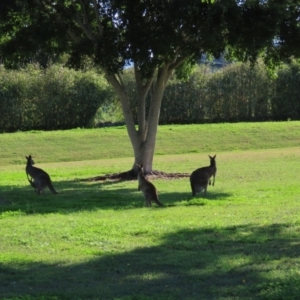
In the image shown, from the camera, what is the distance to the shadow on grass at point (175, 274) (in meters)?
7.36

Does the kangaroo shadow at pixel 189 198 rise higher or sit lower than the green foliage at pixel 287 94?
lower

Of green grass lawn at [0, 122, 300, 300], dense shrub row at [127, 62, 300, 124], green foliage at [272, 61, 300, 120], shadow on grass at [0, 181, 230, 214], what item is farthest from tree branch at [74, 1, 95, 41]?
green foliage at [272, 61, 300, 120]

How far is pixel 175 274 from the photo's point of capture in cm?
834

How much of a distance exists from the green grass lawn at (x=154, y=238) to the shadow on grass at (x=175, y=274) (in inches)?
0.5

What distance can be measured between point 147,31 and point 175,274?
13.4m

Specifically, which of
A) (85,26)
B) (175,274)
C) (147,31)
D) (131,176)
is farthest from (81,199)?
(175,274)

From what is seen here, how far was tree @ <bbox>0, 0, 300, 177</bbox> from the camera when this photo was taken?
20.3 meters

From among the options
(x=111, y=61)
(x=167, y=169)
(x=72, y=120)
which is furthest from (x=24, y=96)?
(x=111, y=61)

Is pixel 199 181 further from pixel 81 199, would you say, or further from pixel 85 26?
pixel 85 26

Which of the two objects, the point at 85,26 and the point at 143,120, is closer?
the point at 85,26

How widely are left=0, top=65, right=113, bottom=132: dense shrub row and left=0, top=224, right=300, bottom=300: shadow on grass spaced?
32397 mm

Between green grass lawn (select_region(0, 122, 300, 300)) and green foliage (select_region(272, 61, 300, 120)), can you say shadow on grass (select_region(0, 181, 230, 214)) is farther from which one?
green foliage (select_region(272, 61, 300, 120))

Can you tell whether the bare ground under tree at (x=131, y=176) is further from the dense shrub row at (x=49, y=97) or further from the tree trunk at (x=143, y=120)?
the dense shrub row at (x=49, y=97)

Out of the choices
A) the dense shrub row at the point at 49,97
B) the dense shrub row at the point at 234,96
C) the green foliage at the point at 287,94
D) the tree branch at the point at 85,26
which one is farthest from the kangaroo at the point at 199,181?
the green foliage at the point at 287,94
